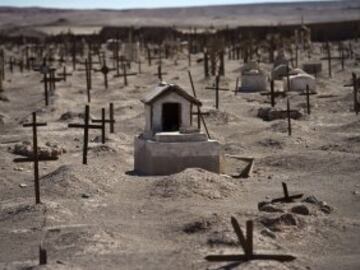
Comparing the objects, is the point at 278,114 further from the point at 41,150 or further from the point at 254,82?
the point at 254,82

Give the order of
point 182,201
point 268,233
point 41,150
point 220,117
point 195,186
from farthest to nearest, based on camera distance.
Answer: point 220,117 < point 41,150 < point 195,186 < point 182,201 < point 268,233

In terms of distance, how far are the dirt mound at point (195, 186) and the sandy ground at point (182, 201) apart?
27 mm

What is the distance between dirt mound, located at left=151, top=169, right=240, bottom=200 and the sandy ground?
A: 27 mm

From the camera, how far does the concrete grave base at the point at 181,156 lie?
19.0 m

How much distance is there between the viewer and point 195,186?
16.9 m

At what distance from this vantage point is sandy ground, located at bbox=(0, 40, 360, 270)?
12518 millimetres

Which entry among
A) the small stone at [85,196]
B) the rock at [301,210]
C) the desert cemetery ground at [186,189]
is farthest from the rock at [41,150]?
the rock at [301,210]

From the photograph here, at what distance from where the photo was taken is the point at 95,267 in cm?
1183

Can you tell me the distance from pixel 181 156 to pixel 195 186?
222cm

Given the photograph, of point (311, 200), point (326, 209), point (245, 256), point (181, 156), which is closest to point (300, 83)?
point (181, 156)

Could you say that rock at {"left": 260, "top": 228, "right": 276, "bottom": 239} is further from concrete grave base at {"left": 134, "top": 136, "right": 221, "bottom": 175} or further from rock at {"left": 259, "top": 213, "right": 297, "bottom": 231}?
concrete grave base at {"left": 134, "top": 136, "right": 221, "bottom": 175}

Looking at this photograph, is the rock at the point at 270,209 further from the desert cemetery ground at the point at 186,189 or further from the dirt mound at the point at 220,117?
the dirt mound at the point at 220,117

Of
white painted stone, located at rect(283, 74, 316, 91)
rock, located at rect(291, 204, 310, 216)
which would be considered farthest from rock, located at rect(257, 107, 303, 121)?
rock, located at rect(291, 204, 310, 216)

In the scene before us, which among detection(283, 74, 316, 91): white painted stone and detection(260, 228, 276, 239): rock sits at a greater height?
detection(283, 74, 316, 91): white painted stone
